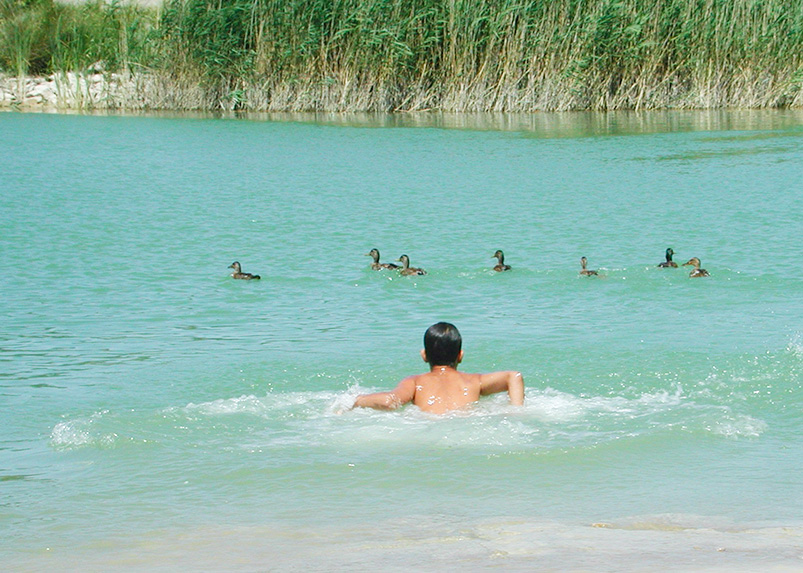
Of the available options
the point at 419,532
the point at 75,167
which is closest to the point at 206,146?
the point at 75,167

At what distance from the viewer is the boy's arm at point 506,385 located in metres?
7.06

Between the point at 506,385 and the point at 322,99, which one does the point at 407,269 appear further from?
the point at 322,99

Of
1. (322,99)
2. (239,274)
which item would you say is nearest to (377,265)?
(239,274)

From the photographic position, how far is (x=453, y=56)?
2848cm

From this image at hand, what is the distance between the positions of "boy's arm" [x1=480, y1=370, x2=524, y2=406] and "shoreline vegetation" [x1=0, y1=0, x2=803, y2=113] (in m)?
21.5

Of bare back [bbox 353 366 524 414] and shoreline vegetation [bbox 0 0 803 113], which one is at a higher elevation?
shoreline vegetation [bbox 0 0 803 113]

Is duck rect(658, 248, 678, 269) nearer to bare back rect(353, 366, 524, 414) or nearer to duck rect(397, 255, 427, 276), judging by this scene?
duck rect(397, 255, 427, 276)

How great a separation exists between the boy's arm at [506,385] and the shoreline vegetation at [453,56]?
2149 cm

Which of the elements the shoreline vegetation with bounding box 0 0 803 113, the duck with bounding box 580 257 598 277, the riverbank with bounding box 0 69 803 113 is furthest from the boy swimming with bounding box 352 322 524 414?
the riverbank with bounding box 0 69 803 113

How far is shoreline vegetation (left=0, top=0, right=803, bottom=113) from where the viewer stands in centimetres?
2792

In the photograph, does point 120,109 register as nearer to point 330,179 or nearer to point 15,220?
point 330,179

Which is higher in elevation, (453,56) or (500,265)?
(453,56)

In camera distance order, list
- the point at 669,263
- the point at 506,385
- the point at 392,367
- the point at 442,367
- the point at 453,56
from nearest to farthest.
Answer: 1. the point at 442,367
2. the point at 506,385
3. the point at 392,367
4. the point at 669,263
5. the point at 453,56

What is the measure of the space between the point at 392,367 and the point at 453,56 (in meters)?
20.8
